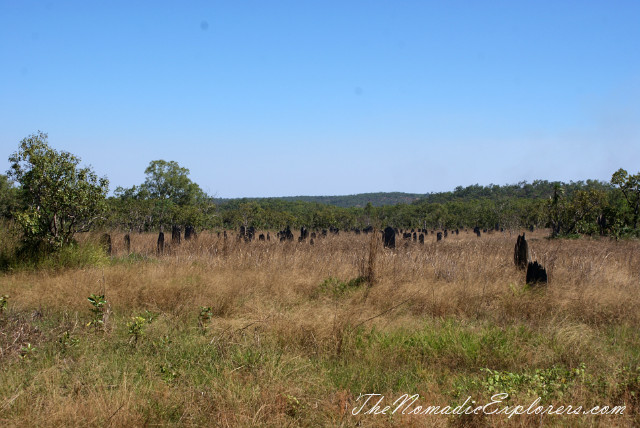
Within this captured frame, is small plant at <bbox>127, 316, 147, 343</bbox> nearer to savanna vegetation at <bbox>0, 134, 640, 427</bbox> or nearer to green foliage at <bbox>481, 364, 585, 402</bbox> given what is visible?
savanna vegetation at <bbox>0, 134, 640, 427</bbox>

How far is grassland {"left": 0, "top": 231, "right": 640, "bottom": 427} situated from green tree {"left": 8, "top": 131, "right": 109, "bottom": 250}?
0.62 m

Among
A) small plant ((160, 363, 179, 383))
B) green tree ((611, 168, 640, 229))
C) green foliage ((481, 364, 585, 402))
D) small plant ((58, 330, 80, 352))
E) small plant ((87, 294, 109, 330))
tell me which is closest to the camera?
green foliage ((481, 364, 585, 402))

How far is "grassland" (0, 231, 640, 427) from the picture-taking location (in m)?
3.42

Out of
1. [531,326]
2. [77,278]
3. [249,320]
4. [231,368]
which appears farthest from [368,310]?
[77,278]

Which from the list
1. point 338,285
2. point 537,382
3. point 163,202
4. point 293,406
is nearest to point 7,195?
point 163,202

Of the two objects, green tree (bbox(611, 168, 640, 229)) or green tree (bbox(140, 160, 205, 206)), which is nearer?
green tree (bbox(611, 168, 640, 229))

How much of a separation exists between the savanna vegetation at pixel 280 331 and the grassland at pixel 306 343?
20 millimetres

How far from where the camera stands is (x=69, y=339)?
15.0 feet

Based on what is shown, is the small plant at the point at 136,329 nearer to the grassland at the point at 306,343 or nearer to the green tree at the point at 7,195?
the grassland at the point at 306,343

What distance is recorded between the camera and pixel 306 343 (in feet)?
16.2

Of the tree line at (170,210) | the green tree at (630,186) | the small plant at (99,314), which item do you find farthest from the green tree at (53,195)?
the green tree at (630,186)

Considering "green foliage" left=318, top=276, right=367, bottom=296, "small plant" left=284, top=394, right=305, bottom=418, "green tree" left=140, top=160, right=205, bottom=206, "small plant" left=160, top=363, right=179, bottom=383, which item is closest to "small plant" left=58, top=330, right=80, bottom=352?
"small plant" left=160, top=363, right=179, bottom=383

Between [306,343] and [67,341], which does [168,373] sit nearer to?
[67,341]

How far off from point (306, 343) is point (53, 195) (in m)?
5.94
